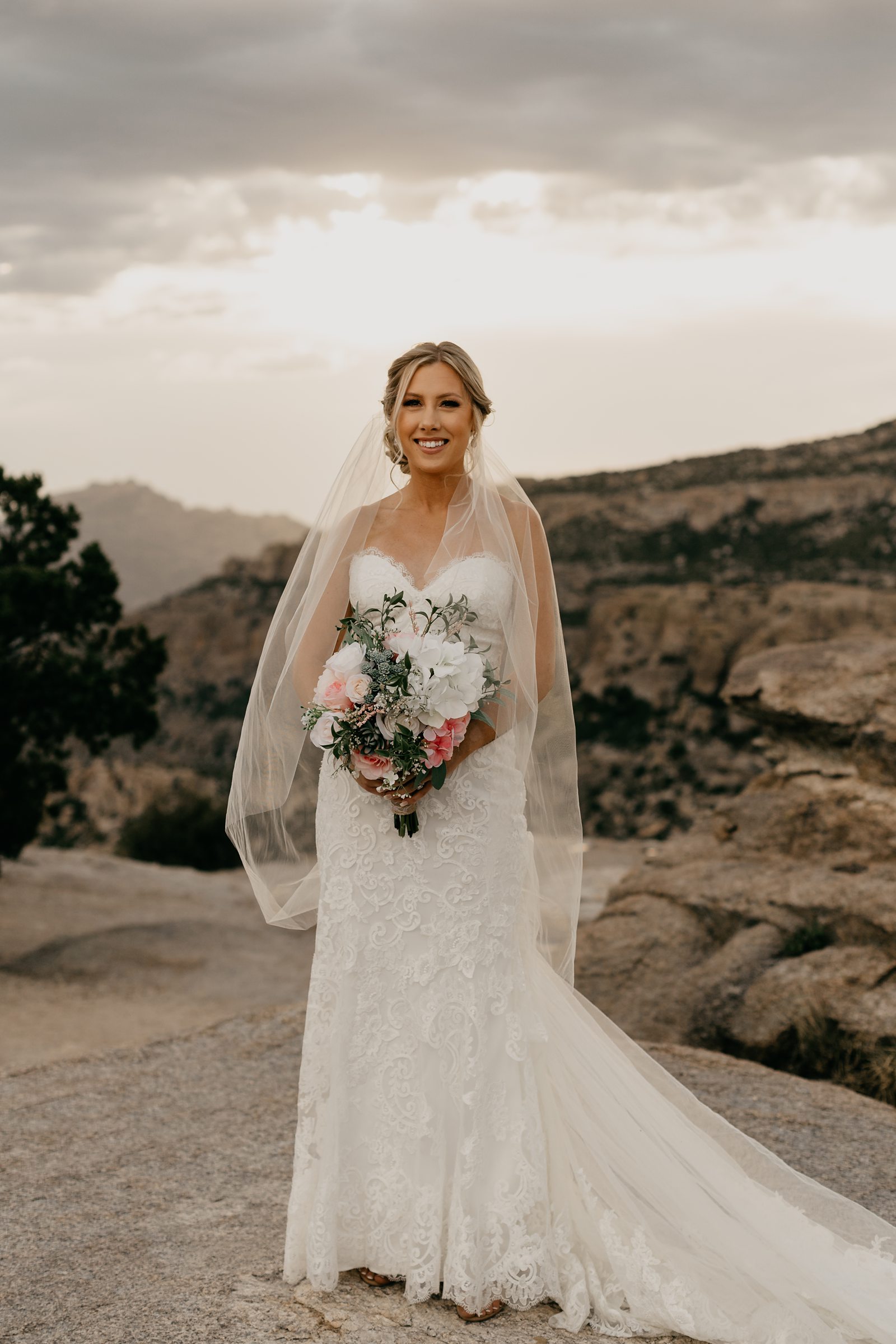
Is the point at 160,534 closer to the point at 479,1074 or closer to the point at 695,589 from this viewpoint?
the point at 695,589

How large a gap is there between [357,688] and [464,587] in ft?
1.90

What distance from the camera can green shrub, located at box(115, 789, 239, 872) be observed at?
953 inches

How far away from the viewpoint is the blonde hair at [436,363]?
3.84 meters

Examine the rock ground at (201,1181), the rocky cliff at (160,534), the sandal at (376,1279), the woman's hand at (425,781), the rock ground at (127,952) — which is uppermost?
the rocky cliff at (160,534)

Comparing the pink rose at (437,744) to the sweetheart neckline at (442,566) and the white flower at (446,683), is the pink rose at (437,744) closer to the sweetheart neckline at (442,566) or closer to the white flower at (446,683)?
the white flower at (446,683)

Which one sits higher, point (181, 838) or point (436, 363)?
point (436, 363)

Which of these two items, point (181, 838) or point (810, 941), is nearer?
point (810, 941)

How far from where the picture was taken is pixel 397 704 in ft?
11.1

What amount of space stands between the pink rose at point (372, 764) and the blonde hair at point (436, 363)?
116cm

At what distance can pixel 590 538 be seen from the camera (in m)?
42.8

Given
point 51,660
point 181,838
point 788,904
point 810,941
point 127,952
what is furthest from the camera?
point 181,838

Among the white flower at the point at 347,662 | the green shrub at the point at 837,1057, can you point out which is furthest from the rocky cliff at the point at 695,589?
the white flower at the point at 347,662

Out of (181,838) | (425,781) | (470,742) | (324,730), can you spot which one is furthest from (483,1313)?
(181,838)

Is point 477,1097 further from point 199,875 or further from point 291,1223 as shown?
point 199,875
